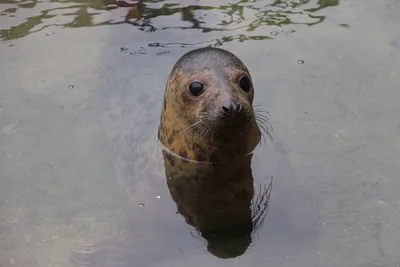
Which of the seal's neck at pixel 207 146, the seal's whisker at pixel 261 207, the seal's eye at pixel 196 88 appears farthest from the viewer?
the seal's neck at pixel 207 146

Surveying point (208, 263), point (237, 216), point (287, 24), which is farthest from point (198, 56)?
point (287, 24)

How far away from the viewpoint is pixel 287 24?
21.6ft

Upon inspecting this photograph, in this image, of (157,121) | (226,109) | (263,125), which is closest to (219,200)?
(226,109)

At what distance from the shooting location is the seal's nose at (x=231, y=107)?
171 inches

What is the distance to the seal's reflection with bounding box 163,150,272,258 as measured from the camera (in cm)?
451

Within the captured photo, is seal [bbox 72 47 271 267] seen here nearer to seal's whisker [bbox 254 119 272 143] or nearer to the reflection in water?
seal's whisker [bbox 254 119 272 143]

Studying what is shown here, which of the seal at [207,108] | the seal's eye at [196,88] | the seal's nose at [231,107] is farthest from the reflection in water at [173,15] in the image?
the seal's nose at [231,107]

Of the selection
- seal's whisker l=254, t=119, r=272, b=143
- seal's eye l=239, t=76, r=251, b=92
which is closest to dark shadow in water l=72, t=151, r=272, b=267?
seal's whisker l=254, t=119, r=272, b=143

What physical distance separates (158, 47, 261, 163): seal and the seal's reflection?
0.08 m

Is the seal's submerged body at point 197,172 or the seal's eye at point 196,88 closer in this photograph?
the seal's submerged body at point 197,172

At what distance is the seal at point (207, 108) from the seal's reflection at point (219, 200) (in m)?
0.08

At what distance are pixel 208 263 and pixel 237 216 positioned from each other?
0.44 m

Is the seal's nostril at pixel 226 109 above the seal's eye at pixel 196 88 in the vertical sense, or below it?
above

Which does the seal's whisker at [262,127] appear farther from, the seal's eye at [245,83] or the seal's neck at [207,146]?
the seal's eye at [245,83]
